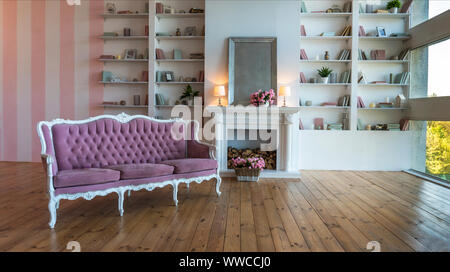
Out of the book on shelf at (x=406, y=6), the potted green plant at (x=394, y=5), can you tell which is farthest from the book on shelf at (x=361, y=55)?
the book on shelf at (x=406, y=6)

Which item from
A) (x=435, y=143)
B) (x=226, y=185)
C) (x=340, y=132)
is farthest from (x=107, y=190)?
(x=435, y=143)

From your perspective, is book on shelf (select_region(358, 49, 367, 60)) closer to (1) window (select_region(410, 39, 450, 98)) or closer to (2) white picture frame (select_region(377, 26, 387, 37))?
(2) white picture frame (select_region(377, 26, 387, 37))

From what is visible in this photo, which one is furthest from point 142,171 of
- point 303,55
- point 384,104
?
point 384,104

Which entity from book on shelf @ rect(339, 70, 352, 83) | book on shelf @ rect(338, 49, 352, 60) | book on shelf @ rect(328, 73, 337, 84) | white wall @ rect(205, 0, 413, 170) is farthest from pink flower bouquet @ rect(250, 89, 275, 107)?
book on shelf @ rect(338, 49, 352, 60)

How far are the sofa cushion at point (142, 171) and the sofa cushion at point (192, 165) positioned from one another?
0.13 meters

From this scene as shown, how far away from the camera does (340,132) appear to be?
639cm

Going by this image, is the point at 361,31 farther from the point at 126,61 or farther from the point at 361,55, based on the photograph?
the point at 126,61

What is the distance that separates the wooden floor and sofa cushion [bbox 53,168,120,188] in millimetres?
363

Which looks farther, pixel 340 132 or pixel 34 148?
pixel 34 148

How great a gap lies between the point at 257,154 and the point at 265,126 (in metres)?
0.56

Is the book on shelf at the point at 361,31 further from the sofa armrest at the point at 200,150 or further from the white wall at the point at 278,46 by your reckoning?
the sofa armrest at the point at 200,150
